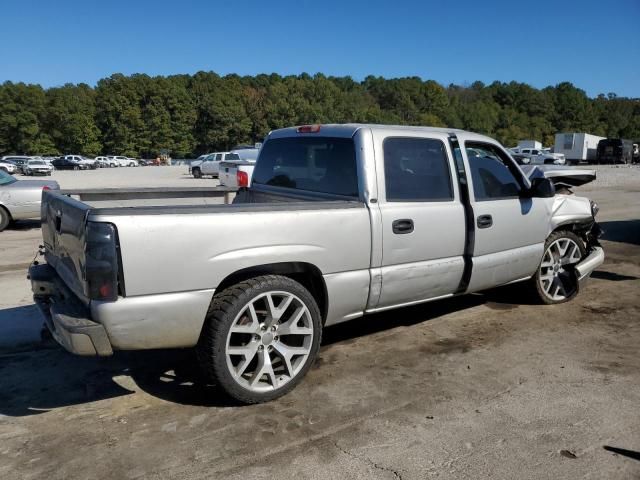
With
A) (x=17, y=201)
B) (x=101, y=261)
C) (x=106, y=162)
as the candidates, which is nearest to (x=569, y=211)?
(x=101, y=261)

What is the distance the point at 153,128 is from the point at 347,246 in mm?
98016

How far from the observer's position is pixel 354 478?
271 cm

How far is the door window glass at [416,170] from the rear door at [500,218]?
0.26 metres

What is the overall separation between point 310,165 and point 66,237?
1933 millimetres

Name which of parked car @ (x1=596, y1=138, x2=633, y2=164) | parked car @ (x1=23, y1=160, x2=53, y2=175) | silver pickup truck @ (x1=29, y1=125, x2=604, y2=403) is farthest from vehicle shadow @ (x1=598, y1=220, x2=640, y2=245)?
parked car @ (x1=596, y1=138, x2=633, y2=164)

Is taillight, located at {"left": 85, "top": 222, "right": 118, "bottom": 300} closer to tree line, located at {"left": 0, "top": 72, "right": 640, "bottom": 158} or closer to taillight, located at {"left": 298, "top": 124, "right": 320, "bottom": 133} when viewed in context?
taillight, located at {"left": 298, "top": 124, "right": 320, "bottom": 133}

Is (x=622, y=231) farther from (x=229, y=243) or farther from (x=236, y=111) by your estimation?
(x=236, y=111)

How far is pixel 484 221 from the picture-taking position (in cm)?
450

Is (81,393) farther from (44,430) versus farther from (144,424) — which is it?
(144,424)

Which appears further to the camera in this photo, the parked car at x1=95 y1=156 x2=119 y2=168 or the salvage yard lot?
the parked car at x1=95 y1=156 x2=119 y2=168

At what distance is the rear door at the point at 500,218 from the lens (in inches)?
178

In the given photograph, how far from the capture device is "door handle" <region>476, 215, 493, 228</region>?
14.6ft

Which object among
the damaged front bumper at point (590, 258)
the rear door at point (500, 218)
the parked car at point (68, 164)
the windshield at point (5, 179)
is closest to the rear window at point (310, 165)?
the rear door at point (500, 218)

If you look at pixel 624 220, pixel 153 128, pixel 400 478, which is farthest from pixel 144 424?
pixel 153 128
